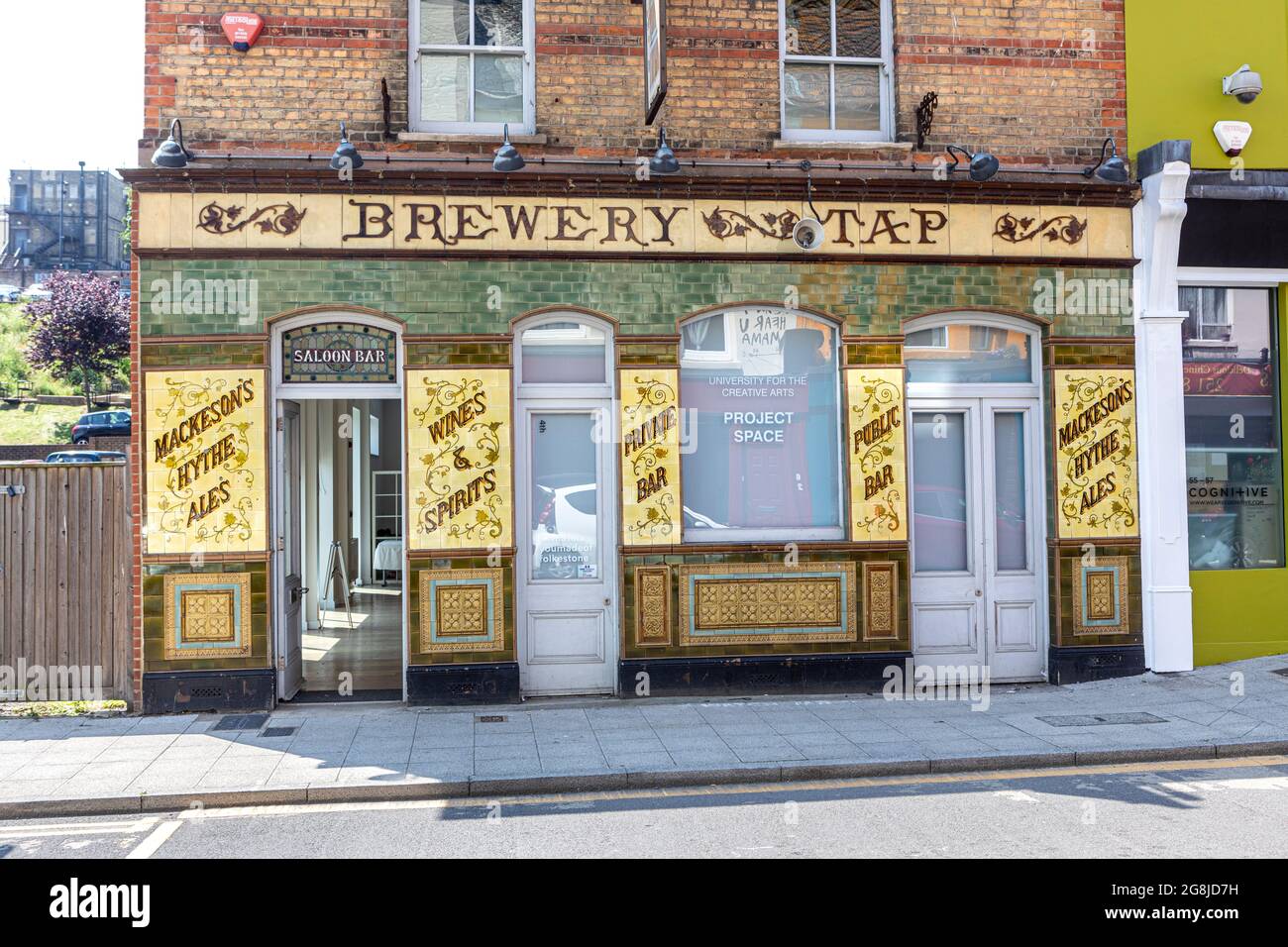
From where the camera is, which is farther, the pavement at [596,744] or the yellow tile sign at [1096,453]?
the yellow tile sign at [1096,453]

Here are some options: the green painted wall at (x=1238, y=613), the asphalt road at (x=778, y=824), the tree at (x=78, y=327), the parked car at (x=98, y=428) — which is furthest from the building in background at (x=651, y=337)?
the tree at (x=78, y=327)

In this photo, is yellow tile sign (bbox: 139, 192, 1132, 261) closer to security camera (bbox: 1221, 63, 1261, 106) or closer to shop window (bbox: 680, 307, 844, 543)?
shop window (bbox: 680, 307, 844, 543)

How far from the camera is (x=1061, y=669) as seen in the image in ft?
34.4

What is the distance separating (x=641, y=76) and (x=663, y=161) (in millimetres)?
982

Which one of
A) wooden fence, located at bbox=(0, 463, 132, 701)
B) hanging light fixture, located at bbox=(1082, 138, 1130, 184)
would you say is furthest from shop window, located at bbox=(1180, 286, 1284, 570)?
wooden fence, located at bbox=(0, 463, 132, 701)

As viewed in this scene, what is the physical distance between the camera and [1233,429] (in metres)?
11.2

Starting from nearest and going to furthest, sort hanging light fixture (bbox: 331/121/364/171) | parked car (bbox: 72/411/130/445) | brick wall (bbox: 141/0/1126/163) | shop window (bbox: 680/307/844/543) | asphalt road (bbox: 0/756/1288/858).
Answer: asphalt road (bbox: 0/756/1288/858)
hanging light fixture (bbox: 331/121/364/171)
brick wall (bbox: 141/0/1126/163)
shop window (bbox: 680/307/844/543)
parked car (bbox: 72/411/130/445)

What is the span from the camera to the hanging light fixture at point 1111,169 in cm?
1043

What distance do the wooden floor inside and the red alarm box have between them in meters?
5.90

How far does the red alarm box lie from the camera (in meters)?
9.62

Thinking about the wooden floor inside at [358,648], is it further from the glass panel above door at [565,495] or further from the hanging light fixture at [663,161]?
the hanging light fixture at [663,161]

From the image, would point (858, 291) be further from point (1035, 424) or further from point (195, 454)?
point (195, 454)

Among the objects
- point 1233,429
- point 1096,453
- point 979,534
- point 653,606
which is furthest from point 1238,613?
point 653,606

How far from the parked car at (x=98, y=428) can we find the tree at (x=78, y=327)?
10.6 meters
